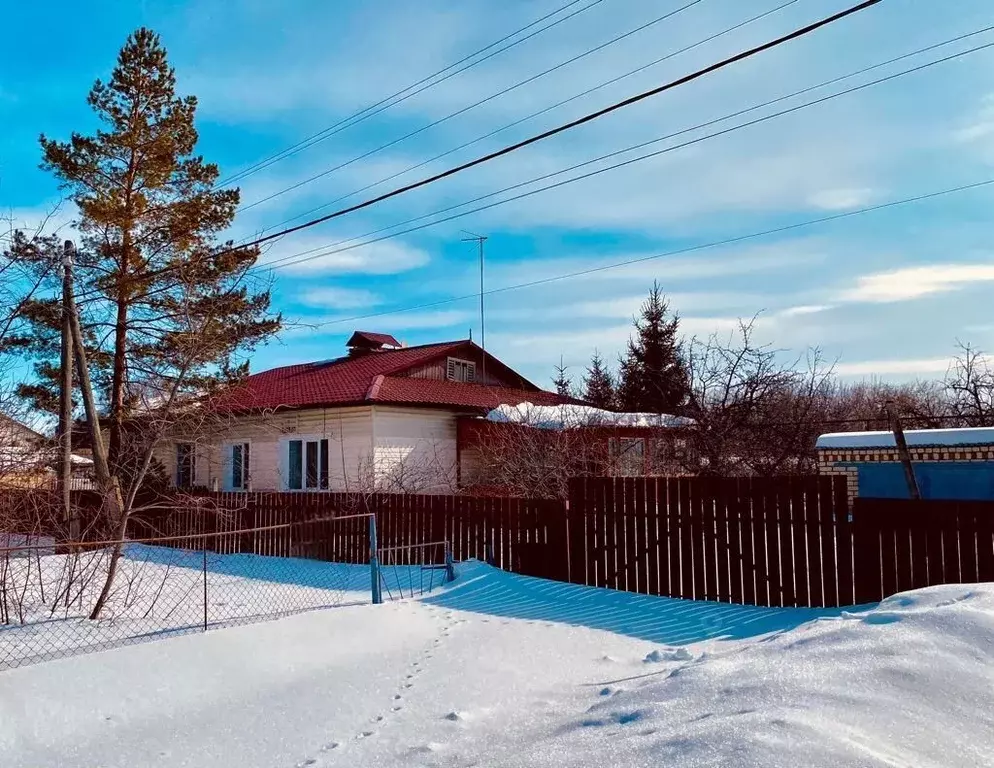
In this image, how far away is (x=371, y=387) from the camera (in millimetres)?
20281

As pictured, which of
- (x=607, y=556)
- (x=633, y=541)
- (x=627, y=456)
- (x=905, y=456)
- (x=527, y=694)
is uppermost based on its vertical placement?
(x=905, y=456)

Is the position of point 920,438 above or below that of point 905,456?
above

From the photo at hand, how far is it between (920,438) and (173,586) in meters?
12.5

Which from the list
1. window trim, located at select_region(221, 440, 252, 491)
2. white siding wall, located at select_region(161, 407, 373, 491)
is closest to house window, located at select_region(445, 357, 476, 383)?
white siding wall, located at select_region(161, 407, 373, 491)

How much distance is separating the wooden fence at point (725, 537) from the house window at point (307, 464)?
354 inches

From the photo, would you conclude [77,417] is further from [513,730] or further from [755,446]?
[513,730]

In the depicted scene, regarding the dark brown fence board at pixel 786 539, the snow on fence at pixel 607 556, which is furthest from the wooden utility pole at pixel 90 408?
the dark brown fence board at pixel 786 539

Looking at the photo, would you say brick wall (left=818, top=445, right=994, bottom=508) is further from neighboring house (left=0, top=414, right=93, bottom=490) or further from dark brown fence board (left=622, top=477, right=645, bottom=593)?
neighboring house (left=0, top=414, right=93, bottom=490)

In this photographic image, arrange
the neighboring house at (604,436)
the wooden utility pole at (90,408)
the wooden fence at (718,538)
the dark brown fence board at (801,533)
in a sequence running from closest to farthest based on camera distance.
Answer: the wooden fence at (718,538), the dark brown fence board at (801,533), the wooden utility pole at (90,408), the neighboring house at (604,436)

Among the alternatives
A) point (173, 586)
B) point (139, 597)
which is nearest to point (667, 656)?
point (139, 597)

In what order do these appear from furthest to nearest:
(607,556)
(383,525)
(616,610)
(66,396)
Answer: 1. (66,396)
2. (383,525)
3. (607,556)
4. (616,610)

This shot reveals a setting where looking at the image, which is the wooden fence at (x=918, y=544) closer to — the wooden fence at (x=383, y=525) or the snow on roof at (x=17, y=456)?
the wooden fence at (x=383, y=525)

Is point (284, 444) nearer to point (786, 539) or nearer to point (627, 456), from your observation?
point (627, 456)

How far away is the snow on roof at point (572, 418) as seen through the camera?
16.8 metres
